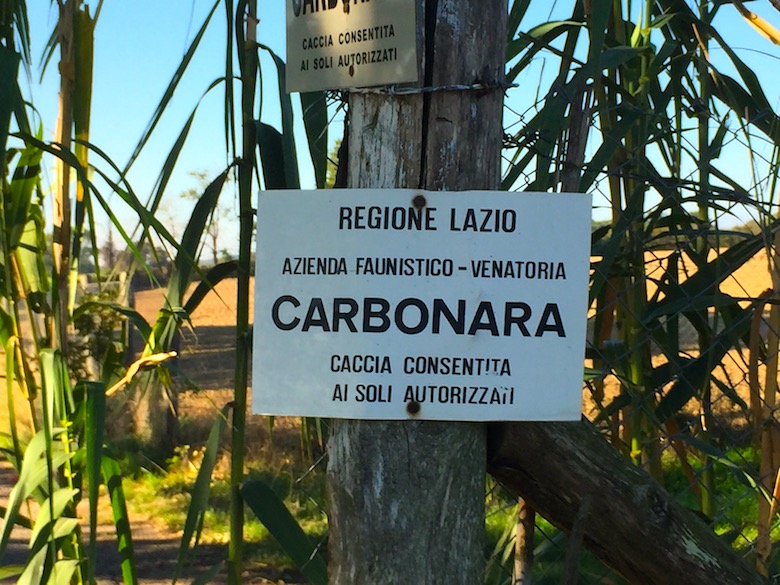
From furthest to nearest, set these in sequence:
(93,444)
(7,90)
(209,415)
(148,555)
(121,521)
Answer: (209,415) → (148,555) → (121,521) → (93,444) → (7,90)

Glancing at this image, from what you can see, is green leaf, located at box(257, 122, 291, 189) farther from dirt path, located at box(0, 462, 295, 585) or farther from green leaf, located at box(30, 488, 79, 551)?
dirt path, located at box(0, 462, 295, 585)

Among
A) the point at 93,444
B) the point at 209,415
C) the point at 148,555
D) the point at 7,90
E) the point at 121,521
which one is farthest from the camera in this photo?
the point at 209,415

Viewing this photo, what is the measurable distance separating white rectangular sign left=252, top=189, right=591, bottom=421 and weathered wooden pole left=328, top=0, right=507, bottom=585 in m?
0.03

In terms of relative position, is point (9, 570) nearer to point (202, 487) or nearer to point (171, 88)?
point (202, 487)

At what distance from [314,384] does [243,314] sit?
0.21 meters

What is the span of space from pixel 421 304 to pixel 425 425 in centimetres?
14

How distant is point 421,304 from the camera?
996mm

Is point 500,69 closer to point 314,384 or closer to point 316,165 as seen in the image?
point 316,165

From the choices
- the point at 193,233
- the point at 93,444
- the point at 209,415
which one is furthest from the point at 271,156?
the point at 209,415

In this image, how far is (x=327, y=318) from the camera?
1011 mm

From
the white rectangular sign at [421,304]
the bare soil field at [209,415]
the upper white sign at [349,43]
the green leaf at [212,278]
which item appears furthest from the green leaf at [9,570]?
the upper white sign at [349,43]

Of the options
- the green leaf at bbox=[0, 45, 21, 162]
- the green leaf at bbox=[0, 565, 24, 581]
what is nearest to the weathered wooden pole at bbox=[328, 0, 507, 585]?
the green leaf at bbox=[0, 45, 21, 162]

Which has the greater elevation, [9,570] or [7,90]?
[7,90]

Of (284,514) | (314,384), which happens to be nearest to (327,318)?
(314,384)
